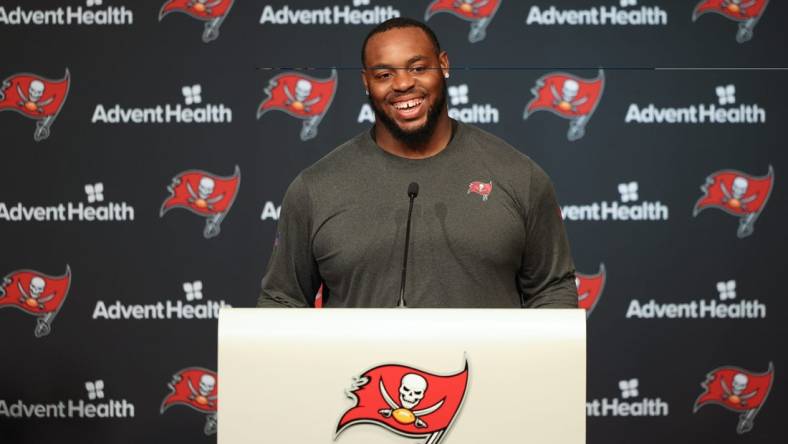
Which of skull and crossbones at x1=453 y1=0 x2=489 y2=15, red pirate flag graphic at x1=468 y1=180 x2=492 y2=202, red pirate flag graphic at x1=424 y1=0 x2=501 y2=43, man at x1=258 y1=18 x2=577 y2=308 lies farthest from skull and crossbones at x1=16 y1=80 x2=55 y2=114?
red pirate flag graphic at x1=468 y1=180 x2=492 y2=202

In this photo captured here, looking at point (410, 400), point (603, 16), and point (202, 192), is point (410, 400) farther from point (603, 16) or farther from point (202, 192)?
point (603, 16)

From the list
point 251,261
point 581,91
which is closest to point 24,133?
point 251,261

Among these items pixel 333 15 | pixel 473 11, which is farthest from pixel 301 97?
pixel 473 11

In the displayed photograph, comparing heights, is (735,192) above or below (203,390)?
above

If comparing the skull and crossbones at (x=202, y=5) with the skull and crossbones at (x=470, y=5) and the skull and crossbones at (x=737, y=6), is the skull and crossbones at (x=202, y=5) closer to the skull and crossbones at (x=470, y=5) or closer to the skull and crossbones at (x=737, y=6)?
the skull and crossbones at (x=470, y=5)

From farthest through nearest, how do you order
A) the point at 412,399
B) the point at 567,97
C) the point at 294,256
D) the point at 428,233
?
the point at 567,97 → the point at 294,256 → the point at 428,233 → the point at 412,399

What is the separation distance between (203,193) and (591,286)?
1595 millimetres

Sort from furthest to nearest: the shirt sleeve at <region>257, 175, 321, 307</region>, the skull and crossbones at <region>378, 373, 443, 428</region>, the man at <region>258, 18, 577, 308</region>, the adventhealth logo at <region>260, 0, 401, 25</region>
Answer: the adventhealth logo at <region>260, 0, 401, 25</region>
the shirt sleeve at <region>257, 175, 321, 307</region>
the man at <region>258, 18, 577, 308</region>
the skull and crossbones at <region>378, 373, 443, 428</region>

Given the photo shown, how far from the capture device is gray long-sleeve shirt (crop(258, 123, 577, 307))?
202 centimetres

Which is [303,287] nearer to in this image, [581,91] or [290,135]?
[290,135]

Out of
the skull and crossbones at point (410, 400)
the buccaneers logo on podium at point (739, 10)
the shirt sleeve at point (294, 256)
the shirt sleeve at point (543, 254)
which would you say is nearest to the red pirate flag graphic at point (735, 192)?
the buccaneers logo on podium at point (739, 10)

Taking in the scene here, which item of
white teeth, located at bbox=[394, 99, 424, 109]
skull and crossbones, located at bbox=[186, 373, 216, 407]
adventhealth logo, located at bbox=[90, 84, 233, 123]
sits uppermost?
adventhealth logo, located at bbox=[90, 84, 233, 123]

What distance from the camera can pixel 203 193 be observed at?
3564 mm

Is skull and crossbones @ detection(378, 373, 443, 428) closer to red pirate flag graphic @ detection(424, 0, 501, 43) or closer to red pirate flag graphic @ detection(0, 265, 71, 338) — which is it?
red pirate flag graphic @ detection(424, 0, 501, 43)
